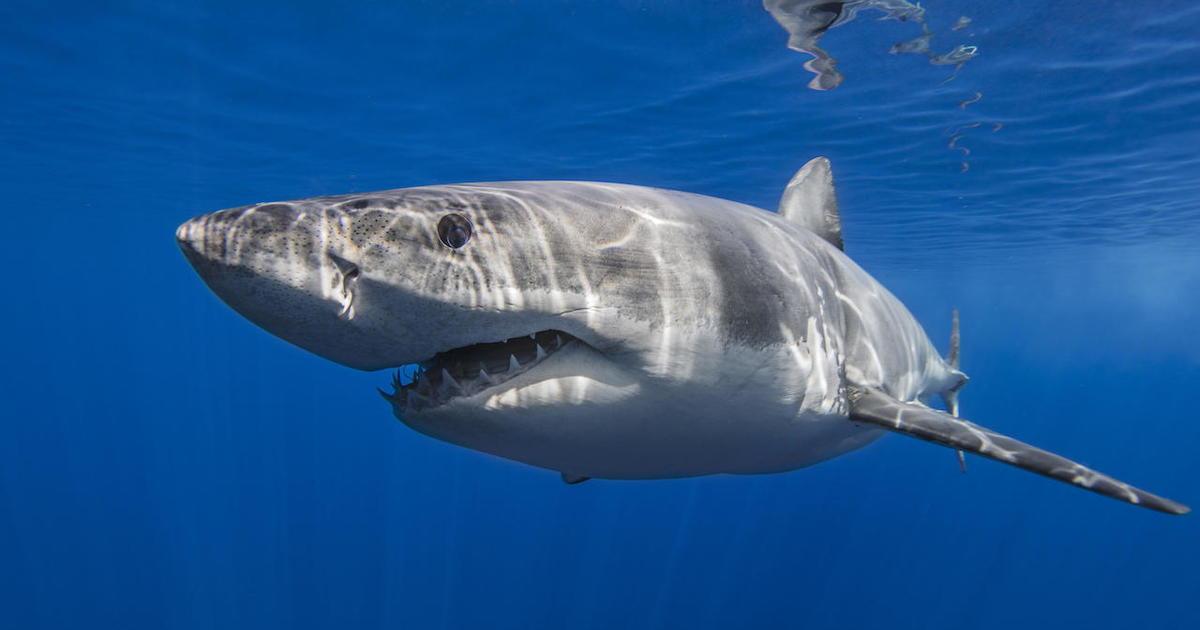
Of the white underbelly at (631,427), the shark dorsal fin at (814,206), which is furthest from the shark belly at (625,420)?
the shark dorsal fin at (814,206)

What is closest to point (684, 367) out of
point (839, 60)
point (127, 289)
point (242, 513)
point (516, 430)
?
point (516, 430)

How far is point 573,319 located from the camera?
2004 mm

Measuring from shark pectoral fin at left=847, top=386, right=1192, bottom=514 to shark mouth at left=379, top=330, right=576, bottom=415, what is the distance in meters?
1.52

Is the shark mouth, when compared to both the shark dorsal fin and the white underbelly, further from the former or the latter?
the shark dorsal fin

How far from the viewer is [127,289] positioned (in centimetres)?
8212

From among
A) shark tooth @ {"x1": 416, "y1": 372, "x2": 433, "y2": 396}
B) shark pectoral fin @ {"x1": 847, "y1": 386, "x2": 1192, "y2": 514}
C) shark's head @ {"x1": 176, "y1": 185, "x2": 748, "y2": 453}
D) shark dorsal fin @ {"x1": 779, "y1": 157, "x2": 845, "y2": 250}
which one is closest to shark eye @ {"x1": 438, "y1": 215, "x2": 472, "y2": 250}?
shark's head @ {"x1": 176, "y1": 185, "x2": 748, "y2": 453}

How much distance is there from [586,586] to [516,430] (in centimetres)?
2217

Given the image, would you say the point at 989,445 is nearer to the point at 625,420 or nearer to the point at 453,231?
the point at 625,420

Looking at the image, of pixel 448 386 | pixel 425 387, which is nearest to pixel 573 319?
pixel 448 386

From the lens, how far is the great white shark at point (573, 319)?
1.72 metres

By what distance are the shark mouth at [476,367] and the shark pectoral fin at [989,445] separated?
1.52m

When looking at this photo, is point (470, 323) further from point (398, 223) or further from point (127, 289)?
point (127, 289)

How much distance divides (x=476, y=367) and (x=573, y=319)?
40 cm

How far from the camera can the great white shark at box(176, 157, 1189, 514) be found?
5.63 ft
